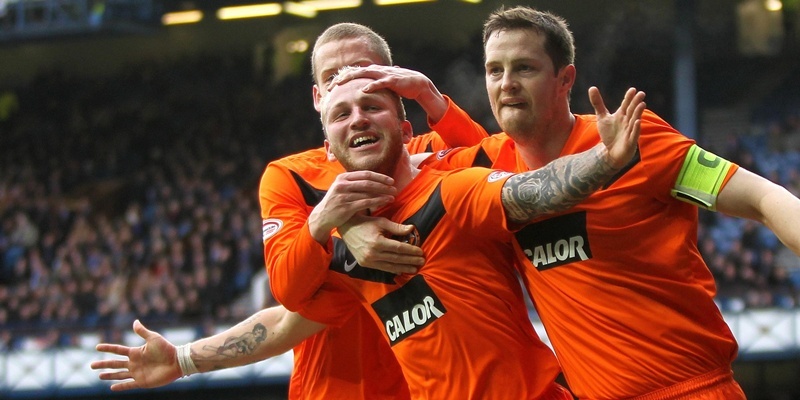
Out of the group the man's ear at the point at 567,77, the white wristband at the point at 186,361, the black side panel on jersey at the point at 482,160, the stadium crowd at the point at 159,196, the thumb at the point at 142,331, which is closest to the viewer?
the man's ear at the point at 567,77

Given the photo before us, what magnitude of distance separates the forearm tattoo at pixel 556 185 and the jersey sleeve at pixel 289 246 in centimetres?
68

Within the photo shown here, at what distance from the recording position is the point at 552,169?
3.68m

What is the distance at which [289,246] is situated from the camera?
404cm

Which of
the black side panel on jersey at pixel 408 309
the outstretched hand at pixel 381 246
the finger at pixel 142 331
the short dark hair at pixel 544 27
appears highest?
the short dark hair at pixel 544 27

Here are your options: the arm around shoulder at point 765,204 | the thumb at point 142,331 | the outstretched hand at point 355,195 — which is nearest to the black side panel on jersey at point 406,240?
the outstretched hand at point 355,195

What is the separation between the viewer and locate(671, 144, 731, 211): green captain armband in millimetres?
3836

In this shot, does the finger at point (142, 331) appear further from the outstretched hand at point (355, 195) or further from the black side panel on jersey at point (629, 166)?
the black side panel on jersey at point (629, 166)

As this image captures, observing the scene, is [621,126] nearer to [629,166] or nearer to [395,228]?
[629,166]

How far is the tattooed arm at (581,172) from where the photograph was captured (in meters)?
3.47

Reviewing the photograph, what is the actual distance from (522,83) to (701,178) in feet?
2.23

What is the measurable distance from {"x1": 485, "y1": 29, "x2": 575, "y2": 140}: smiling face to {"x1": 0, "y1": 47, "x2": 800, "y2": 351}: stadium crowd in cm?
1063

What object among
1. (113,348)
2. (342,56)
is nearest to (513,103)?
(342,56)

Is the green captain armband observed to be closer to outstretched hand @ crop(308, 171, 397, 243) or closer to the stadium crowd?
outstretched hand @ crop(308, 171, 397, 243)

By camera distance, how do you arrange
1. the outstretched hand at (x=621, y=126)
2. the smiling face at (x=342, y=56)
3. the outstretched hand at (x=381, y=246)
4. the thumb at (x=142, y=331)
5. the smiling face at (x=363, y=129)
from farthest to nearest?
the thumb at (x=142, y=331) < the smiling face at (x=342, y=56) < the smiling face at (x=363, y=129) < the outstretched hand at (x=381, y=246) < the outstretched hand at (x=621, y=126)
